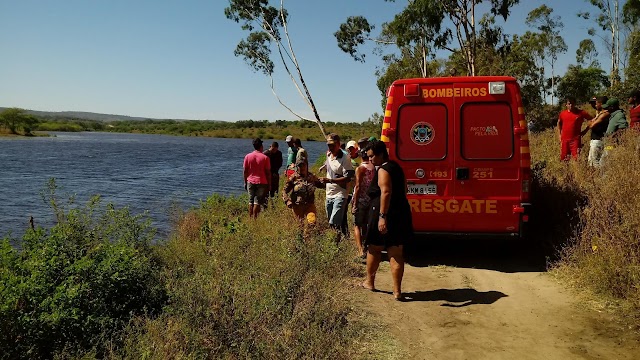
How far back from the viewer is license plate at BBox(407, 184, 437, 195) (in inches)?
278

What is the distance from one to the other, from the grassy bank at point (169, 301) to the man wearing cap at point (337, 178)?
119 cm

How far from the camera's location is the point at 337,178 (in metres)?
7.88

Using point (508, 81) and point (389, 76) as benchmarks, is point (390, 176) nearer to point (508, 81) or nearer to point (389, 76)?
point (508, 81)

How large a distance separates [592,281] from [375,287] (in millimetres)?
2526

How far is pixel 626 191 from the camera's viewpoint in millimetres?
6410

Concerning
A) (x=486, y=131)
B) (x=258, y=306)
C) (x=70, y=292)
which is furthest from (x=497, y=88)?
(x=70, y=292)

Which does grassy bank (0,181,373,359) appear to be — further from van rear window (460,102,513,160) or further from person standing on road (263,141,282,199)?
person standing on road (263,141,282,199)

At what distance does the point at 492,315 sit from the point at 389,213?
153 centimetres

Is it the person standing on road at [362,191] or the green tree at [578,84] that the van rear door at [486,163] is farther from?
the green tree at [578,84]

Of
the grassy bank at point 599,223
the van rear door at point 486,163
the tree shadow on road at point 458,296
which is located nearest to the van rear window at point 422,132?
the van rear door at point 486,163

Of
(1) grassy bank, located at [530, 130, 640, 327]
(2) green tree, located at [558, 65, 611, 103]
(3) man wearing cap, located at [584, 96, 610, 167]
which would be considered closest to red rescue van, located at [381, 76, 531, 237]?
(1) grassy bank, located at [530, 130, 640, 327]

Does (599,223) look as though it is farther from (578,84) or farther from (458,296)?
(578,84)

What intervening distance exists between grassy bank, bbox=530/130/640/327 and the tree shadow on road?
1097 millimetres

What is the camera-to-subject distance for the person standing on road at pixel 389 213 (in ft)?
18.3
